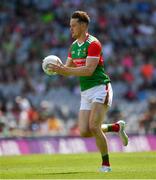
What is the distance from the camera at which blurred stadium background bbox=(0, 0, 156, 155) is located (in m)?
28.5

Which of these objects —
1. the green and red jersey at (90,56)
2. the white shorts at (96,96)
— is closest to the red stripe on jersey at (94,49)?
the green and red jersey at (90,56)

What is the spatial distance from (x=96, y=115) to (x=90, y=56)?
1.05 m

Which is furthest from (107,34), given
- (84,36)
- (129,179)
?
(129,179)

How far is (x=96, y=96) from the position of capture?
15.1 metres

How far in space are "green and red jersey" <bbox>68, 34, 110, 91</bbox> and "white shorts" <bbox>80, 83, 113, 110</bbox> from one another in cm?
8

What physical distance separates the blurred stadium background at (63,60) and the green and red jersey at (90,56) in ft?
32.5

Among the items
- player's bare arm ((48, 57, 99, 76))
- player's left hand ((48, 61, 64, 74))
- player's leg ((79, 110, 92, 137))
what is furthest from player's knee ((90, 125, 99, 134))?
player's left hand ((48, 61, 64, 74))

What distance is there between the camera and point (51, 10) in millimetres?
36812

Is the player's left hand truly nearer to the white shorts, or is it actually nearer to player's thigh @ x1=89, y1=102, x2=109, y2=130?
the white shorts

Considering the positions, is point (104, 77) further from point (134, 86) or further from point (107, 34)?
point (107, 34)

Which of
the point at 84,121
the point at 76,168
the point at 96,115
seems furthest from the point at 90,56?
the point at 76,168

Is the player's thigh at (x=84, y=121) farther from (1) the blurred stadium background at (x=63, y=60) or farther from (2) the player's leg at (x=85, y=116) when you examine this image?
(1) the blurred stadium background at (x=63, y=60)

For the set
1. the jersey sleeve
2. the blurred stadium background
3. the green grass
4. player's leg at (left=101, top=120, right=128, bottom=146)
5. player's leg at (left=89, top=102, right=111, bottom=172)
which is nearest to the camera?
the green grass

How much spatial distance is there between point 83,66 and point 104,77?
465mm
